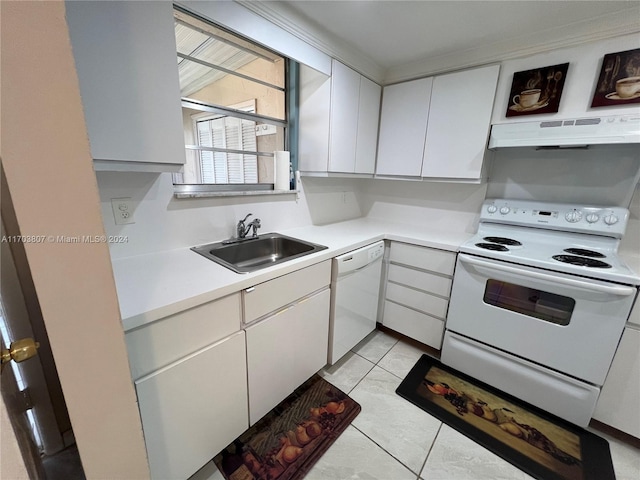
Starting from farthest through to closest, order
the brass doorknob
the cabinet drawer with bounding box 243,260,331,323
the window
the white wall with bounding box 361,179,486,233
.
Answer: the white wall with bounding box 361,179,486,233 → the window → the cabinet drawer with bounding box 243,260,331,323 → the brass doorknob

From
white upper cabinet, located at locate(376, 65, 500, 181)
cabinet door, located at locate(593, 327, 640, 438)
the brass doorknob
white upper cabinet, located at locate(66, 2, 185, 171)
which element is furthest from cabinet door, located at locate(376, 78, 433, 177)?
the brass doorknob

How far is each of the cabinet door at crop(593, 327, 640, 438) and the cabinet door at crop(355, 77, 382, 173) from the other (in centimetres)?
189

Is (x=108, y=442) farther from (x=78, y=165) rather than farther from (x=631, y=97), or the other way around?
(x=631, y=97)

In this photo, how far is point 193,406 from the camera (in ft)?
3.38

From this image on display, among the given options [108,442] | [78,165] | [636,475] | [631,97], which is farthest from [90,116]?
[636,475]

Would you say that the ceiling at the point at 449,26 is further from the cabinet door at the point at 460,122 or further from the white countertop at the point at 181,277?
the white countertop at the point at 181,277

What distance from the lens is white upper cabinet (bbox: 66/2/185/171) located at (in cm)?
85

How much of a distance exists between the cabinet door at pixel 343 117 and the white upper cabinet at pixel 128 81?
1087 mm

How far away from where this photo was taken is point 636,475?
1.26 metres

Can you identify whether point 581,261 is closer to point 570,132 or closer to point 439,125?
point 570,132

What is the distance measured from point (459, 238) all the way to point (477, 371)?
0.95 metres

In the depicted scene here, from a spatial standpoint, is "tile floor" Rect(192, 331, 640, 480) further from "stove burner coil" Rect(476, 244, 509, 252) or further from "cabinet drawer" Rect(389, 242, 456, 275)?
→ "stove burner coil" Rect(476, 244, 509, 252)

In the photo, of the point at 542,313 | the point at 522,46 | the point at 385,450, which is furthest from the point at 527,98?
the point at 385,450

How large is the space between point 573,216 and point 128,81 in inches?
99.4
